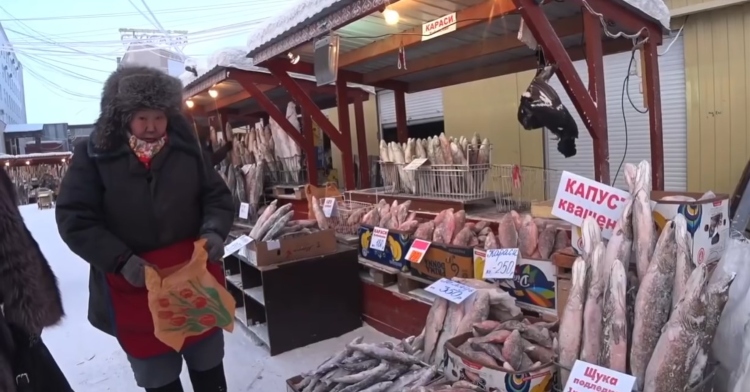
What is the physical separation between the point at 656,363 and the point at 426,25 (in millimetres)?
2485

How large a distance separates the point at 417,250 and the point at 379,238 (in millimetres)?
414

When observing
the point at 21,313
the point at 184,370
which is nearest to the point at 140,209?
the point at 21,313

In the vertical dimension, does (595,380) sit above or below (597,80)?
below

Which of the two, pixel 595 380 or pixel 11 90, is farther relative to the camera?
pixel 11 90

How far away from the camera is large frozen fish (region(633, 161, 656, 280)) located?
1544mm

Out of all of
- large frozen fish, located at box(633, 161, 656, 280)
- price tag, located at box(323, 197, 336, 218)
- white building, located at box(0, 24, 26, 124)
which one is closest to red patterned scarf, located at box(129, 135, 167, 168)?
large frozen fish, located at box(633, 161, 656, 280)

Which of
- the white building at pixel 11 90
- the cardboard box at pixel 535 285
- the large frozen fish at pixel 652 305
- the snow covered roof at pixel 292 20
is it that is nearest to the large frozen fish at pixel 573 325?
the large frozen fish at pixel 652 305

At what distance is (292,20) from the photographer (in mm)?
3506

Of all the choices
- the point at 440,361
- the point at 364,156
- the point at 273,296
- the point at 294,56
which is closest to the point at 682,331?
the point at 440,361

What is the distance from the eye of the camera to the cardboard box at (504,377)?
149 cm

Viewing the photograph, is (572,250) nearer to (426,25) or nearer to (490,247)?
(490,247)

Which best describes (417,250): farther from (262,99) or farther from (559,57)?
(262,99)

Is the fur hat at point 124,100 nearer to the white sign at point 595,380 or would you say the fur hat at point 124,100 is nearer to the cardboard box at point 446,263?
the cardboard box at point 446,263

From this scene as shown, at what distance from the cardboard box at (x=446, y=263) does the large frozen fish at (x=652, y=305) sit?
1.14 m
